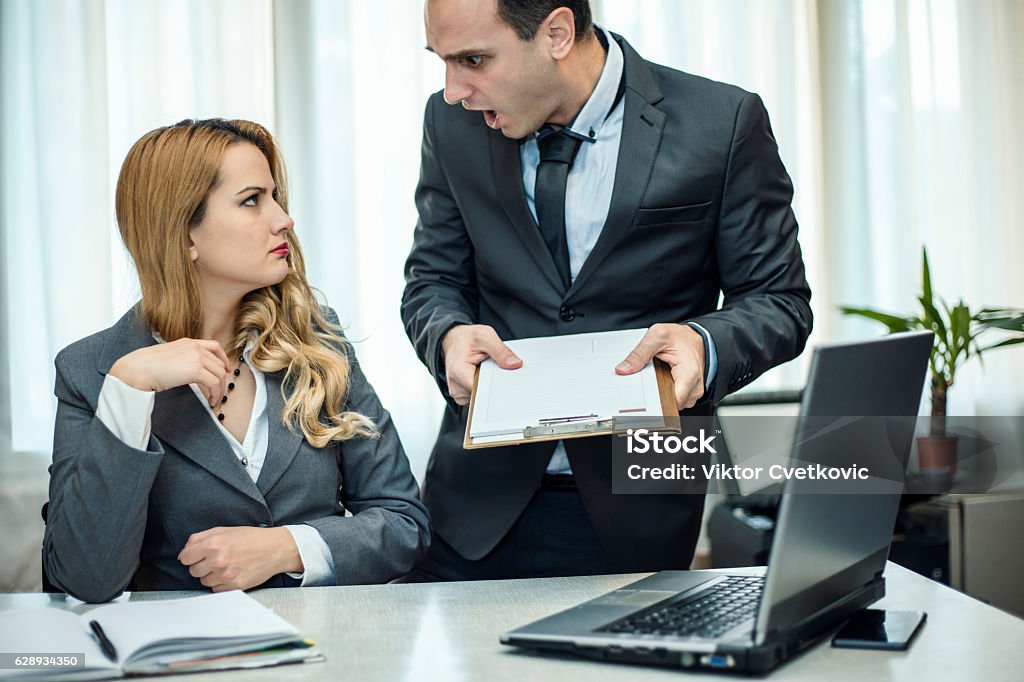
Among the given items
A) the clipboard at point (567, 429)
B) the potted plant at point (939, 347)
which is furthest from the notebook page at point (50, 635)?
the potted plant at point (939, 347)

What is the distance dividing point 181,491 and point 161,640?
22.0 inches

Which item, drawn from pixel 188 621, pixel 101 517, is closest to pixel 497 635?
pixel 188 621

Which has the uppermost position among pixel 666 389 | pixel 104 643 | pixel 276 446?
pixel 666 389

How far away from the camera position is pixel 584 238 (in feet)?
5.95

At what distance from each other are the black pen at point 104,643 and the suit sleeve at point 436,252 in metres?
0.84

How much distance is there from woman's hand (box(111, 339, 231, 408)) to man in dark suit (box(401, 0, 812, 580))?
0.38 m

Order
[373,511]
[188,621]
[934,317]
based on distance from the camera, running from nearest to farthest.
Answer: [188,621] < [373,511] < [934,317]

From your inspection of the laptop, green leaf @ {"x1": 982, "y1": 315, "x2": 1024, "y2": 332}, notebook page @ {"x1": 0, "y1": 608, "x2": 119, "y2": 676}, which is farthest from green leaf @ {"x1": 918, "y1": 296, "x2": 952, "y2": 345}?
notebook page @ {"x1": 0, "y1": 608, "x2": 119, "y2": 676}

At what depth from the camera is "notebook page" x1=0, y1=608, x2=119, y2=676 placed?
1.09 metres

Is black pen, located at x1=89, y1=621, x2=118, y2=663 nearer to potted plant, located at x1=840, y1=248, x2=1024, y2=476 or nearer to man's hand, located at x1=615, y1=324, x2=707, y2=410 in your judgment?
man's hand, located at x1=615, y1=324, x2=707, y2=410

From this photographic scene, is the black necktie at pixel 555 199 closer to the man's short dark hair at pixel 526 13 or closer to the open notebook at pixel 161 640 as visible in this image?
the man's short dark hair at pixel 526 13

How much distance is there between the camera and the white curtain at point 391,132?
3.24 m

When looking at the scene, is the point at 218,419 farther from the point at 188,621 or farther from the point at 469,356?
the point at 188,621

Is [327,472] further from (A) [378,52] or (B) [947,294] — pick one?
(B) [947,294]
